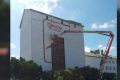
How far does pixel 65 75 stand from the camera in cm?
1130

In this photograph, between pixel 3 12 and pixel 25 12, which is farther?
pixel 25 12

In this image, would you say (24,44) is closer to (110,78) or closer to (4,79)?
(110,78)

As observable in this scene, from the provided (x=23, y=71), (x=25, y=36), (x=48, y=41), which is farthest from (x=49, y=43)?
(x=23, y=71)

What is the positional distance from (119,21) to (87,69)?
49.2 feet

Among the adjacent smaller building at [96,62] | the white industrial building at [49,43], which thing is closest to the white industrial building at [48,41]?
the white industrial building at [49,43]

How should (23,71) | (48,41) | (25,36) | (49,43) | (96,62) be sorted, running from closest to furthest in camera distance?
(23,71), (25,36), (49,43), (48,41), (96,62)

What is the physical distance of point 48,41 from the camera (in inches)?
729

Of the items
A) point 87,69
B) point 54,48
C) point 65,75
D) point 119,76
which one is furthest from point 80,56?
point 119,76

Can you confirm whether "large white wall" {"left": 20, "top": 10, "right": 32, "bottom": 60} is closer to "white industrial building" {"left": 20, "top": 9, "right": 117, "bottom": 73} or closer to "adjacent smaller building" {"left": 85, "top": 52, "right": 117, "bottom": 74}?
"white industrial building" {"left": 20, "top": 9, "right": 117, "bottom": 73}

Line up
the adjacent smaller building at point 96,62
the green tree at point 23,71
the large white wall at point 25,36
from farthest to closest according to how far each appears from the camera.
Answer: the adjacent smaller building at point 96,62 → the large white wall at point 25,36 → the green tree at point 23,71

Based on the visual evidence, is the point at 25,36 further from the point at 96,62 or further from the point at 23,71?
the point at 96,62

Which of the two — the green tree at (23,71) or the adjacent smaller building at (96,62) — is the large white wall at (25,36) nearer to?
the green tree at (23,71)

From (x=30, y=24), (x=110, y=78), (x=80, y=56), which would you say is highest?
(x=30, y=24)

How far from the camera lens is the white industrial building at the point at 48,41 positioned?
17438mm
